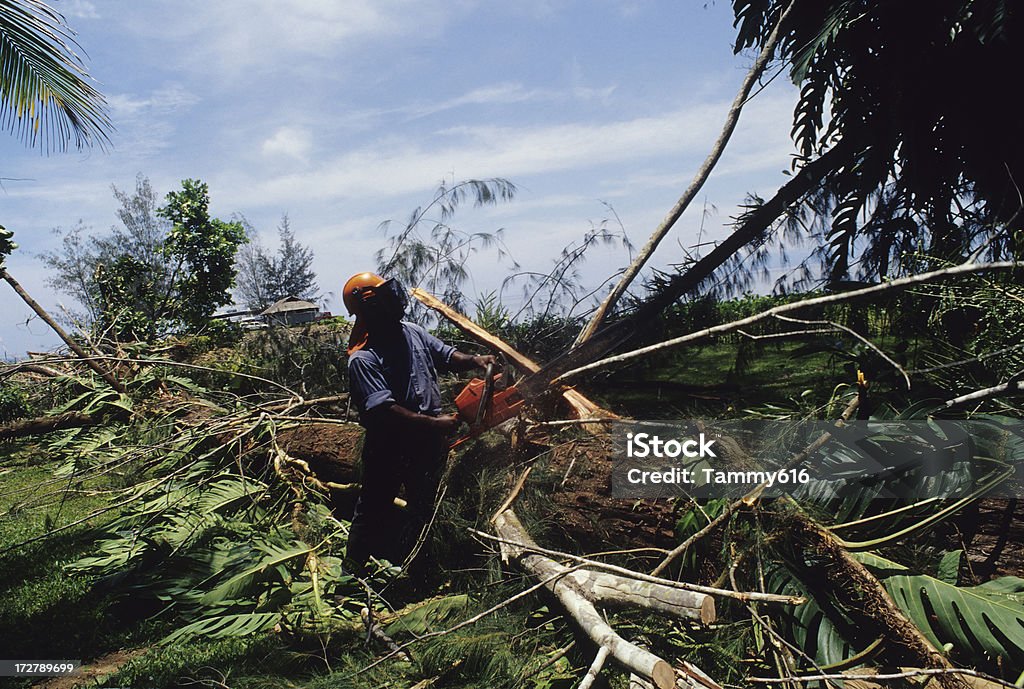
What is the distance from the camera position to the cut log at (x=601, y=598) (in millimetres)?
2121

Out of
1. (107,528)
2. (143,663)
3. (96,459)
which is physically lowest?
(143,663)

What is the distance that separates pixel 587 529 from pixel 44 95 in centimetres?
529

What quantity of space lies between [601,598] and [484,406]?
46.4 inches

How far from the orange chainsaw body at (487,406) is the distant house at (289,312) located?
579 centimetres

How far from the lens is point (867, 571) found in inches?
94.8

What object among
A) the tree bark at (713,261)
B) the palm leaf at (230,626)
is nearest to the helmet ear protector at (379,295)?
the tree bark at (713,261)

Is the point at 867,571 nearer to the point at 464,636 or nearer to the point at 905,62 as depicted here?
the point at 464,636

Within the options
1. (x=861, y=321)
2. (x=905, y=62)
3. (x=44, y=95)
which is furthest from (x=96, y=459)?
(x=905, y=62)

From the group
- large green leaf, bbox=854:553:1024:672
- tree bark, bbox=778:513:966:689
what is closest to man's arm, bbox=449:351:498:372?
tree bark, bbox=778:513:966:689

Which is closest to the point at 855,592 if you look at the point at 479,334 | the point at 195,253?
the point at 479,334

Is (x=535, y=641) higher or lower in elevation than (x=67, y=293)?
lower

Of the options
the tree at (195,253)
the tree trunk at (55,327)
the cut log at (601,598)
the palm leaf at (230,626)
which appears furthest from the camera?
the tree at (195,253)

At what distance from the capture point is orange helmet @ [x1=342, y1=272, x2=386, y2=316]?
143 inches

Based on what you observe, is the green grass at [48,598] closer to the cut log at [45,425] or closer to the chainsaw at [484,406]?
the cut log at [45,425]
